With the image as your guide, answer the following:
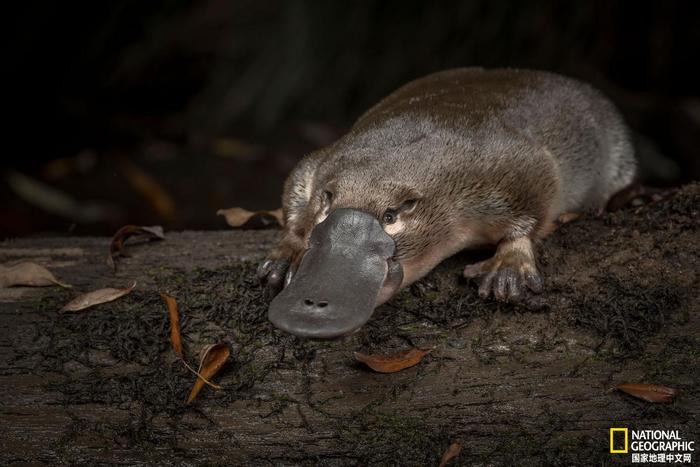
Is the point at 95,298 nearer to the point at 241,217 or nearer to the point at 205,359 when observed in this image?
the point at 205,359

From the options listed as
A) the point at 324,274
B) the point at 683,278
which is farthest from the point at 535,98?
the point at 324,274

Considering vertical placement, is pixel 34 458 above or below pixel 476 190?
below

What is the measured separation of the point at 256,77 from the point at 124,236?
2863 millimetres

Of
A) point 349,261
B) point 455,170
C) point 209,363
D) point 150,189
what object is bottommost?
point 209,363

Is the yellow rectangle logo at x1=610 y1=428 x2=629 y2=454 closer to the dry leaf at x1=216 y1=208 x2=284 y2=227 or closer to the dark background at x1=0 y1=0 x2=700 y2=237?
the dry leaf at x1=216 y1=208 x2=284 y2=227

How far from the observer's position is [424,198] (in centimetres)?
237

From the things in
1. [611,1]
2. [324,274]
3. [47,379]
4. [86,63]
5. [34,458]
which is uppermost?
[611,1]

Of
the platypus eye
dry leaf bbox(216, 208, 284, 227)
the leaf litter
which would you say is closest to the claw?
the leaf litter

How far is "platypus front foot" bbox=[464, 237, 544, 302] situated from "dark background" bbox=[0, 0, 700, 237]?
2.65 metres

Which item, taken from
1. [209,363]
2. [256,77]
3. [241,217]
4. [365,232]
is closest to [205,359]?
[209,363]

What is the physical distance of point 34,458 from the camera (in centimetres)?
200

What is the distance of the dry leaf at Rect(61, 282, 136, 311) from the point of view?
246 centimetres

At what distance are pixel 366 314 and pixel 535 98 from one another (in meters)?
1.43

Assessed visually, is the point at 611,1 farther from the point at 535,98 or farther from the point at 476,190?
the point at 476,190
